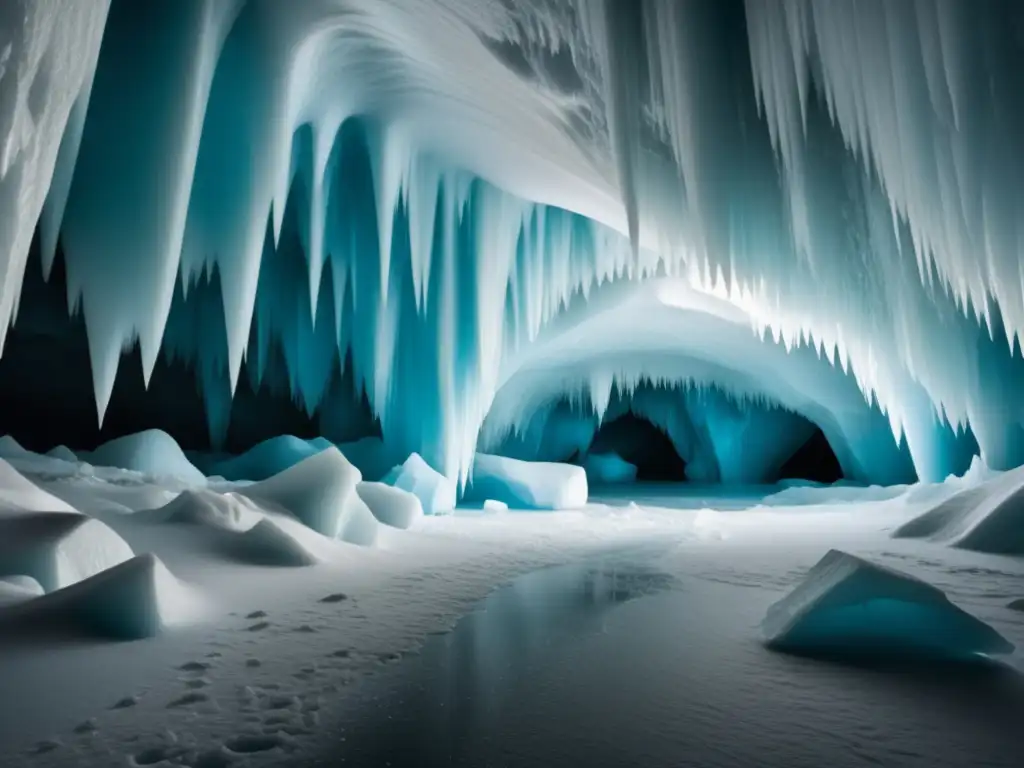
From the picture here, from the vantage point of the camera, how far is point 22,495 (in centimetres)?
330

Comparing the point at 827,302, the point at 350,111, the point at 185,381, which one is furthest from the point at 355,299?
the point at 185,381

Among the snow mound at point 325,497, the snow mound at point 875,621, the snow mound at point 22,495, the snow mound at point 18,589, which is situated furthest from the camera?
the snow mound at point 325,497

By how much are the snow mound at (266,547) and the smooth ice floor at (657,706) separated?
1437mm

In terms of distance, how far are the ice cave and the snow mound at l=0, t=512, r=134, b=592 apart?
1 cm

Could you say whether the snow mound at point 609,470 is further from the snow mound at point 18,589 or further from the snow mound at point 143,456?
the snow mound at point 18,589

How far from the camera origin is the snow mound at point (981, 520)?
152 inches

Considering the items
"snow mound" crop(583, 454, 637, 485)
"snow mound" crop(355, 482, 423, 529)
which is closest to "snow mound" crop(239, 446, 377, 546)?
"snow mound" crop(355, 482, 423, 529)

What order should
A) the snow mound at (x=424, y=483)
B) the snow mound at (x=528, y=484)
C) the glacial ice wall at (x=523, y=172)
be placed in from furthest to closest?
1. the snow mound at (x=528, y=484)
2. the snow mound at (x=424, y=483)
3. the glacial ice wall at (x=523, y=172)

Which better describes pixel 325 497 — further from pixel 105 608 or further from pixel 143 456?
pixel 143 456

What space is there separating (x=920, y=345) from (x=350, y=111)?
6.26 m

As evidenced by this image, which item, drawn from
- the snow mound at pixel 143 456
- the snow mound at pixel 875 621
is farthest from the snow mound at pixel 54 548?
the snow mound at pixel 143 456

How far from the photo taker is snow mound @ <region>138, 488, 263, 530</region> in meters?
3.76

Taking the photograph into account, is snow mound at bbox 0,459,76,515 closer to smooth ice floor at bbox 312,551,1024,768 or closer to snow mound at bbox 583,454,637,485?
smooth ice floor at bbox 312,551,1024,768

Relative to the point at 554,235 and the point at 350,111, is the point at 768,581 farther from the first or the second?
the point at 554,235
